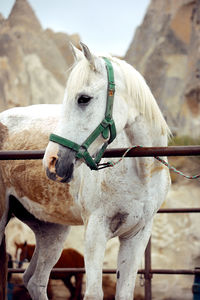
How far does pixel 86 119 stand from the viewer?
7.52 ft

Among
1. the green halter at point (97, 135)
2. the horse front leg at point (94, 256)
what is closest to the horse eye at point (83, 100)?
the green halter at point (97, 135)

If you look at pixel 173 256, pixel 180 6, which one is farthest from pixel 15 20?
pixel 173 256

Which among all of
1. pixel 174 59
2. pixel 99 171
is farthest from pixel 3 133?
pixel 174 59

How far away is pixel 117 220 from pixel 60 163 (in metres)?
0.56

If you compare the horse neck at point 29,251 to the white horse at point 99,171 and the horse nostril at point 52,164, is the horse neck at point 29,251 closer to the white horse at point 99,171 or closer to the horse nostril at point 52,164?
the white horse at point 99,171

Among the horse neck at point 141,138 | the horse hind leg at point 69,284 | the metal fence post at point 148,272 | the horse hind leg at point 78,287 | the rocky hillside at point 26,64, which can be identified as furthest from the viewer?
the rocky hillside at point 26,64

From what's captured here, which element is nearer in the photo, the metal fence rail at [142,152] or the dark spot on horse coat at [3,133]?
the metal fence rail at [142,152]

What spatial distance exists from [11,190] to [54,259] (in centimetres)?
65

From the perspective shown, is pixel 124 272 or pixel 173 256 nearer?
pixel 124 272

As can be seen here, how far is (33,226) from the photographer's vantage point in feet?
11.6

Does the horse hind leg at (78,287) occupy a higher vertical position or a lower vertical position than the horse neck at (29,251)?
lower

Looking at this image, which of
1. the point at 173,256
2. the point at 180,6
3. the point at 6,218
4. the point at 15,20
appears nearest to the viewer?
the point at 6,218

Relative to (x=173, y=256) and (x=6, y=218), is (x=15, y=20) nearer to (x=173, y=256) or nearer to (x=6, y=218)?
(x=173, y=256)

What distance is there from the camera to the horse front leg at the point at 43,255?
11.3 feet
